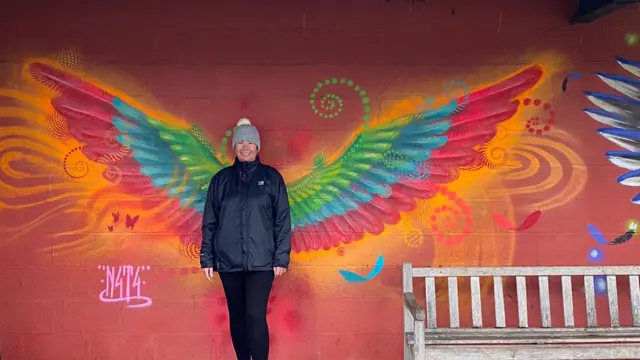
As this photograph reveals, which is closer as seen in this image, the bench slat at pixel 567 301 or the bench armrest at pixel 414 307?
the bench armrest at pixel 414 307

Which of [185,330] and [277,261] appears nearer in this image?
[277,261]

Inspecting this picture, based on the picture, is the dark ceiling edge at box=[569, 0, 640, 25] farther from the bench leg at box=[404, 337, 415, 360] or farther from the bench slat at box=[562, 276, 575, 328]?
the bench leg at box=[404, 337, 415, 360]

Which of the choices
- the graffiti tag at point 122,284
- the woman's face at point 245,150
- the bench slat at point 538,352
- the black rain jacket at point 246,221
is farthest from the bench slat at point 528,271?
the graffiti tag at point 122,284

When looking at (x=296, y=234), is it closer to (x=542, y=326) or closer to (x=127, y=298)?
(x=127, y=298)

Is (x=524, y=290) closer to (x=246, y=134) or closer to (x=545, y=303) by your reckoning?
(x=545, y=303)

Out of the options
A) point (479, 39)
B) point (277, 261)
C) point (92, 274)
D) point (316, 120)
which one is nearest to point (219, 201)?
point (277, 261)

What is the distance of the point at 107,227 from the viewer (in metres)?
3.43

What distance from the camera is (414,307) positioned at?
2.82 m

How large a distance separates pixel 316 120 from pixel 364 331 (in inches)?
52.7

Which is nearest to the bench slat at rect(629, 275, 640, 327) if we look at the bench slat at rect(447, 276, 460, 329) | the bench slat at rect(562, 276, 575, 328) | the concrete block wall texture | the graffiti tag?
the concrete block wall texture

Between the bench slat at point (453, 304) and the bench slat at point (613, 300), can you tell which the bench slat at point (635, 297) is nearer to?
the bench slat at point (613, 300)

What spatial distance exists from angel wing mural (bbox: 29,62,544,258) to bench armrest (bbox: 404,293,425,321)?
0.52 m

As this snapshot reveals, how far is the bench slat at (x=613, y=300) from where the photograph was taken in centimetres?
321

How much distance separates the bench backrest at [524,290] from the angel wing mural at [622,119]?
1.81 ft
